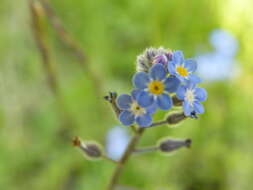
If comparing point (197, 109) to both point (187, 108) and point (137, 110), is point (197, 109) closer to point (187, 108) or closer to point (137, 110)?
point (187, 108)

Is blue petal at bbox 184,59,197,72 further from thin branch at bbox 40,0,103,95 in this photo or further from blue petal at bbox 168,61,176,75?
thin branch at bbox 40,0,103,95

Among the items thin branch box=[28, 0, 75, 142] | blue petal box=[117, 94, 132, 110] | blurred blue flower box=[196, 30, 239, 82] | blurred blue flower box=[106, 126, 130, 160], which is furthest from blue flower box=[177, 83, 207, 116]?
blurred blue flower box=[196, 30, 239, 82]

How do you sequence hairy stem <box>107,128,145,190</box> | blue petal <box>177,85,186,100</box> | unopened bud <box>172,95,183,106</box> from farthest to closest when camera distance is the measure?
hairy stem <box>107,128,145,190</box>
unopened bud <box>172,95,183,106</box>
blue petal <box>177,85,186,100</box>

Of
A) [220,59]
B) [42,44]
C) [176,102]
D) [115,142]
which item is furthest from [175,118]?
[220,59]

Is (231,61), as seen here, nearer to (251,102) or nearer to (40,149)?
(251,102)

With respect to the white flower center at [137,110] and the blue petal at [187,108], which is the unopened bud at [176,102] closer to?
the blue petal at [187,108]

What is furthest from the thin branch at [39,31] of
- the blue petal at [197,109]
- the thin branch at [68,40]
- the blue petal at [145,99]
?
the blue petal at [197,109]
